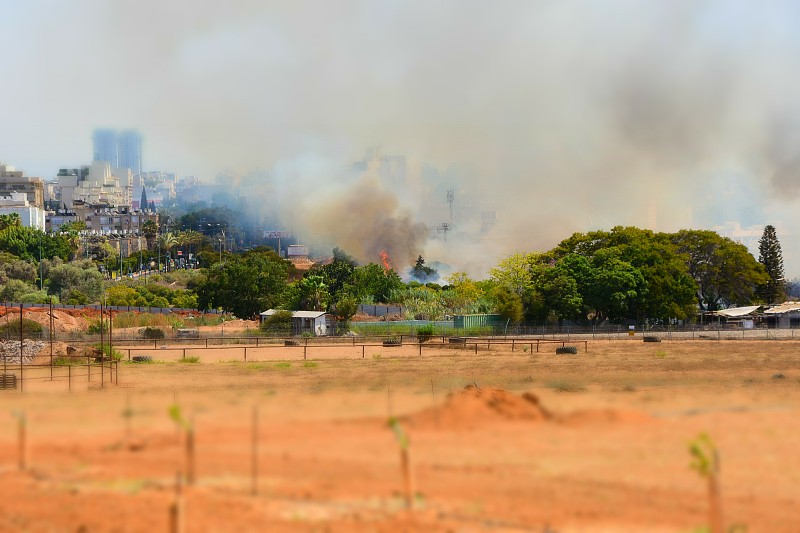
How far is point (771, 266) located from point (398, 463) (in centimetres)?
13016

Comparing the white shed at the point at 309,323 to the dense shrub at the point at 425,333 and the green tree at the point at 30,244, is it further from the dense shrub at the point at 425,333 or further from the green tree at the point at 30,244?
the green tree at the point at 30,244

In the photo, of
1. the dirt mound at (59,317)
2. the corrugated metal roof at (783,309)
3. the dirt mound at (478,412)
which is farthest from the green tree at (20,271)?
the dirt mound at (478,412)

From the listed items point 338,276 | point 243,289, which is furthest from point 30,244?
point 243,289

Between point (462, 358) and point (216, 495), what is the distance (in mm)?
45590

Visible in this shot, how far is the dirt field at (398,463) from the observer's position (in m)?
18.0

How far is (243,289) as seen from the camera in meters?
113

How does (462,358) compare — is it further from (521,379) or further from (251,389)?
(251,389)

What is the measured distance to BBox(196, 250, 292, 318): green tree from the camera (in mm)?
112938

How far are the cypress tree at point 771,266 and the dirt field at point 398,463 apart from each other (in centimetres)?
10775

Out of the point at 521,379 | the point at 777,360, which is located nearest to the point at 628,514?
the point at 521,379

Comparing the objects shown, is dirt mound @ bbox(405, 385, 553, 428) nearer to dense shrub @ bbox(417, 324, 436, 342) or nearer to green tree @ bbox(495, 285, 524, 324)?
dense shrub @ bbox(417, 324, 436, 342)

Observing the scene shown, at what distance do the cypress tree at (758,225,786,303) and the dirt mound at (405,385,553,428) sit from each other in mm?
118743

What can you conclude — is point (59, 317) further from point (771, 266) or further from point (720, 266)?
point (771, 266)

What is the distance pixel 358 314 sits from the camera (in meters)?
119
